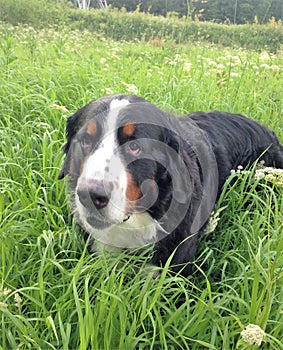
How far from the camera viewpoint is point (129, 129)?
1675 millimetres

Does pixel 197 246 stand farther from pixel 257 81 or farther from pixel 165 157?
pixel 257 81

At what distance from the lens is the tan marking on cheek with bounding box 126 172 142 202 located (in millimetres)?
1616

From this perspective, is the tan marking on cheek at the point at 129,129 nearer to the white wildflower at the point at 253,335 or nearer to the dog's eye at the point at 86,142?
the dog's eye at the point at 86,142

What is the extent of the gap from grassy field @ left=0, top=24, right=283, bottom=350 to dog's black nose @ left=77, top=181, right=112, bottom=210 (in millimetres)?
221

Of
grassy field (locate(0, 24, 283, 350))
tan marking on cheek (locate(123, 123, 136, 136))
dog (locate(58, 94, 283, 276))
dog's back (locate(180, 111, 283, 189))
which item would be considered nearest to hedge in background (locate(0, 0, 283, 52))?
grassy field (locate(0, 24, 283, 350))

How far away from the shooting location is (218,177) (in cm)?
235

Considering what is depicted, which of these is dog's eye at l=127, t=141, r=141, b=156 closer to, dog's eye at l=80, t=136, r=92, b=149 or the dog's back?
dog's eye at l=80, t=136, r=92, b=149

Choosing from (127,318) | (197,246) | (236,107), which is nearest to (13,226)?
(127,318)

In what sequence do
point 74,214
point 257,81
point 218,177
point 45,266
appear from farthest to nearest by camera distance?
point 257,81 → point 218,177 → point 74,214 → point 45,266

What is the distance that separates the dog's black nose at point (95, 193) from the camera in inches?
58.7

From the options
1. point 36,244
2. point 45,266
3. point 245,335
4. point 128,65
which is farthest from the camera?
point 128,65

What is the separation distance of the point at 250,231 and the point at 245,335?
105cm

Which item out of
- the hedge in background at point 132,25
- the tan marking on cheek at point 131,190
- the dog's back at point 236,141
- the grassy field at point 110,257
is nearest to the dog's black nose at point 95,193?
the tan marking on cheek at point 131,190

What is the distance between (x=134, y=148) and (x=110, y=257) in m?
0.53
